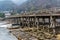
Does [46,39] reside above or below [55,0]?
above

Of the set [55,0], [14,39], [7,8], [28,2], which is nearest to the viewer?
[14,39]

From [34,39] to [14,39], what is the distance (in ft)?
14.3

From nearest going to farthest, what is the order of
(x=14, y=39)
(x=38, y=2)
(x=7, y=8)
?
(x=14, y=39)
(x=38, y=2)
(x=7, y=8)

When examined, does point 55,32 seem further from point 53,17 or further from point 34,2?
point 34,2

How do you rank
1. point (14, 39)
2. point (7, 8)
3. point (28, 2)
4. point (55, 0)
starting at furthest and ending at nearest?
point (7, 8), point (28, 2), point (55, 0), point (14, 39)

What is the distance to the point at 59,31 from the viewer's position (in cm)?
4116

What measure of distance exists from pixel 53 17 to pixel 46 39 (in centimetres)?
900

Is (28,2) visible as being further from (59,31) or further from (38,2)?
(59,31)

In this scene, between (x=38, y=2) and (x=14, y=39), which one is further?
(x=38, y=2)

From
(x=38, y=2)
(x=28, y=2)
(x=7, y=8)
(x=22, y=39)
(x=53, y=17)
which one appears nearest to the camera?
(x=22, y=39)

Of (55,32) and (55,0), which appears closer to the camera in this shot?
(55,32)

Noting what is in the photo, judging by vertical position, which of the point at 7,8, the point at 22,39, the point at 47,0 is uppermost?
the point at 22,39

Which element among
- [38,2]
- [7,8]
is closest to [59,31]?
[38,2]

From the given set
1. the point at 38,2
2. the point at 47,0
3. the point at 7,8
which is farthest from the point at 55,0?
the point at 7,8
